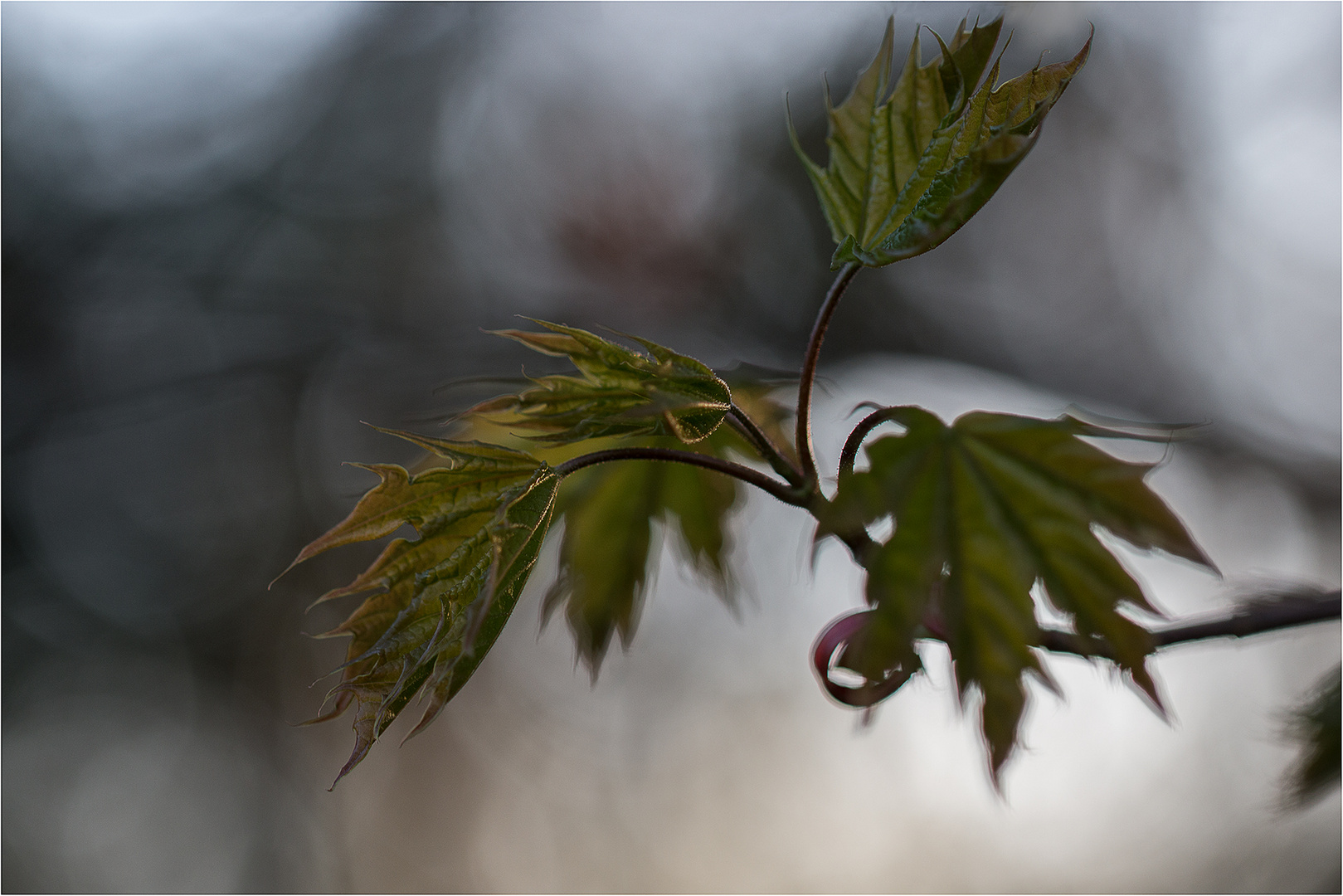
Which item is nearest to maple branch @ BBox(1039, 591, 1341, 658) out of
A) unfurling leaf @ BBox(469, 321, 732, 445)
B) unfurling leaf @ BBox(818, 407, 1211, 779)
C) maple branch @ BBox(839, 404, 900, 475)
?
unfurling leaf @ BBox(818, 407, 1211, 779)

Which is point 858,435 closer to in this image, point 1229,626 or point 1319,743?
point 1229,626

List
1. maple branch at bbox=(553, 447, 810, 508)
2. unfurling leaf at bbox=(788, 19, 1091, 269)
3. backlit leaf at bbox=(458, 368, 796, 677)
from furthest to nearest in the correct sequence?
backlit leaf at bbox=(458, 368, 796, 677), maple branch at bbox=(553, 447, 810, 508), unfurling leaf at bbox=(788, 19, 1091, 269)

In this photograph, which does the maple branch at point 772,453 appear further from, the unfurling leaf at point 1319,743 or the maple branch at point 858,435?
the unfurling leaf at point 1319,743

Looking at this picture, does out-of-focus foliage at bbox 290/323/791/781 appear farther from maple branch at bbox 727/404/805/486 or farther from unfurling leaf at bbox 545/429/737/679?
unfurling leaf at bbox 545/429/737/679

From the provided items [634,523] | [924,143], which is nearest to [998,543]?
[924,143]

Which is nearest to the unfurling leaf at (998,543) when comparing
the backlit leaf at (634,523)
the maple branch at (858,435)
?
the maple branch at (858,435)
